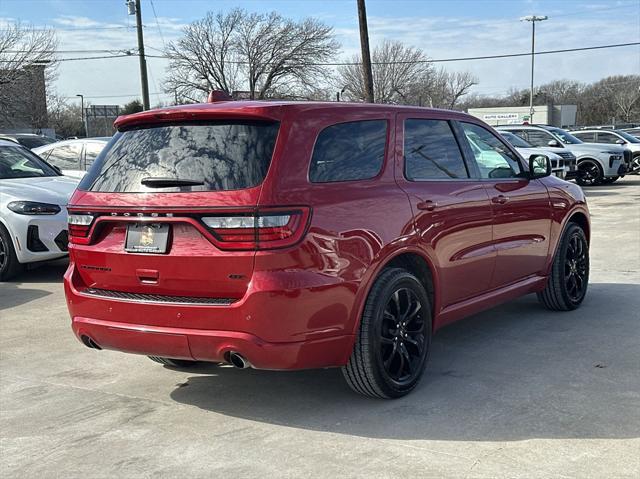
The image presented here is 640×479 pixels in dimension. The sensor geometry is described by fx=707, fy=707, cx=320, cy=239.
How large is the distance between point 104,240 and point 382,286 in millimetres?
1646

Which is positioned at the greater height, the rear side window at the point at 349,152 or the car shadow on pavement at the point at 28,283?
the rear side window at the point at 349,152

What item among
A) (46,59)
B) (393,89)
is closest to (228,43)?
(393,89)

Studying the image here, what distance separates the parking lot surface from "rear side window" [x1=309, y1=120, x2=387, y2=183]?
140 cm

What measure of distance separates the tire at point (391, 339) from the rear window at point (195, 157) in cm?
104

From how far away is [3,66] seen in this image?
103 ft

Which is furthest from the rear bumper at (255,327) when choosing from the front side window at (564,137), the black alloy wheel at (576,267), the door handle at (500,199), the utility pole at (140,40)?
the utility pole at (140,40)

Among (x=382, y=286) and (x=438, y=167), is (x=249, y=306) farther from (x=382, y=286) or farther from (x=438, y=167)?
(x=438, y=167)

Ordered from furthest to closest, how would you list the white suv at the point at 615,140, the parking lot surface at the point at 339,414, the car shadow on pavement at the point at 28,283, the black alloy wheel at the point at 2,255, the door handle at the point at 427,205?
1. the white suv at the point at 615,140
2. the black alloy wheel at the point at 2,255
3. the car shadow on pavement at the point at 28,283
4. the door handle at the point at 427,205
5. the parking lot surface at the point at 339,414

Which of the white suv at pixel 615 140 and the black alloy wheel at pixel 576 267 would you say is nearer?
the black alloy wheel at pixel 576 267

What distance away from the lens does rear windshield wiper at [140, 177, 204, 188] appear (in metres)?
3.82

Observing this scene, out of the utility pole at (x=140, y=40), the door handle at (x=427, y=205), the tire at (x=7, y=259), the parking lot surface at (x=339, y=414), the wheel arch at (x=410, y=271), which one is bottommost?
the parking lot surface at (x=339, y=414)

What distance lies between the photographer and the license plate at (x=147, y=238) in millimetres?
3869

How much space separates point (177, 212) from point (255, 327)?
2.46ft

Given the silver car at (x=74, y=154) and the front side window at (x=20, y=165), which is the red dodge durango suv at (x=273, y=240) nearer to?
the front side window at (x=20, y=165)
